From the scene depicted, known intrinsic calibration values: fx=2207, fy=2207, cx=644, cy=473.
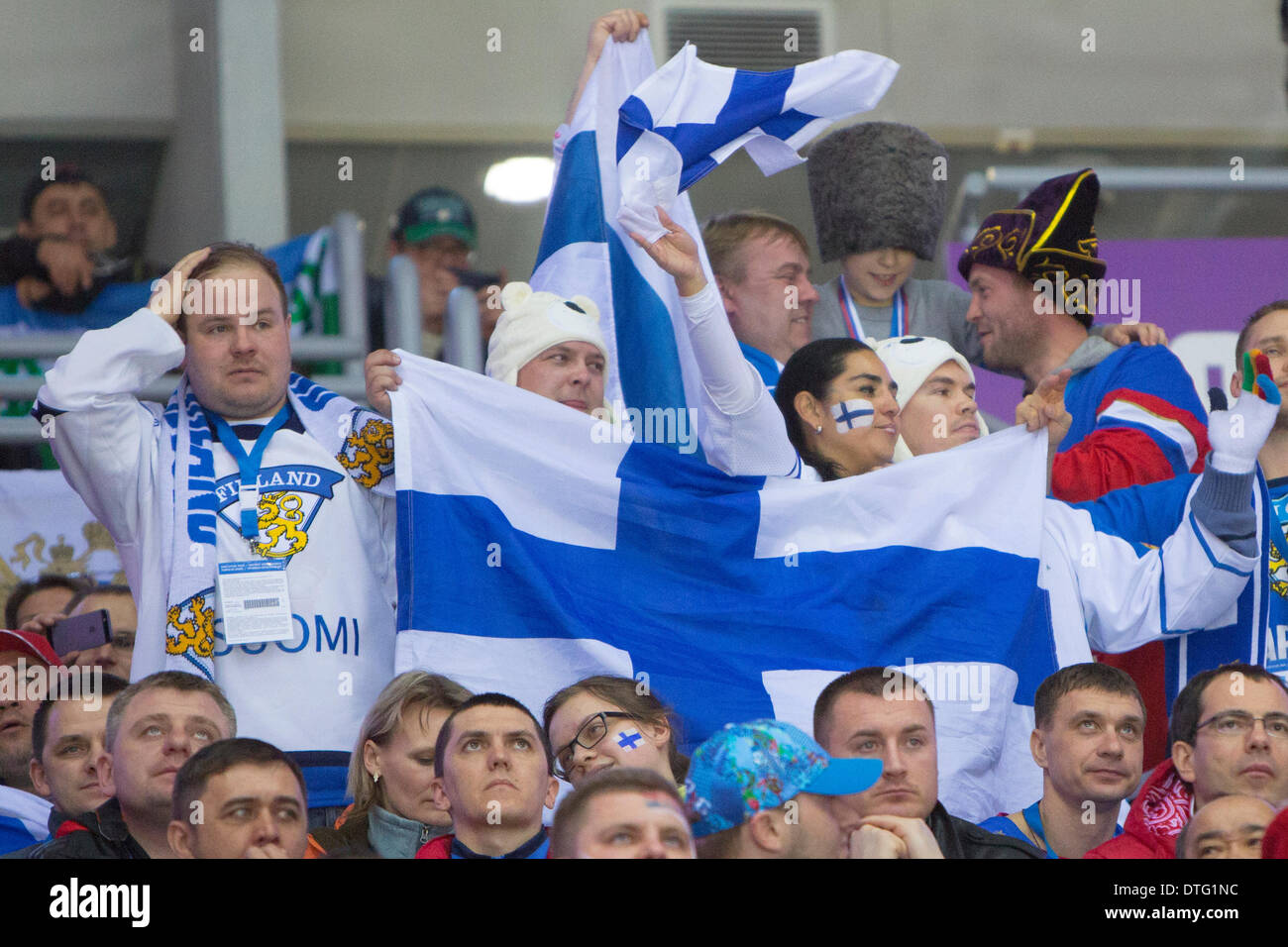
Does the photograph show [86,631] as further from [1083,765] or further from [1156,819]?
[1156,819]

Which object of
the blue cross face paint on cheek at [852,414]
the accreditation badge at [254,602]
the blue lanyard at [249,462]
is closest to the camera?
the accreditation badge at [254,602]

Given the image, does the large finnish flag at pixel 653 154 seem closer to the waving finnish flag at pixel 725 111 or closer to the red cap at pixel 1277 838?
the waving finnish flag at pixel 725 111

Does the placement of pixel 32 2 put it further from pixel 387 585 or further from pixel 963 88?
pixel 387 585

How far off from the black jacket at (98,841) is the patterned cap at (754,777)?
3.28 ft

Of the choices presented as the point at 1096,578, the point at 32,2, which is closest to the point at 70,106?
the point at 32,2

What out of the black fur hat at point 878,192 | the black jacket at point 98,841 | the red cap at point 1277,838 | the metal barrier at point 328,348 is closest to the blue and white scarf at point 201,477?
the black jacket at point 98,841

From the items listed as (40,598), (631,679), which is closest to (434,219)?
(40,598)

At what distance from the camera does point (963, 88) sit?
932 cm

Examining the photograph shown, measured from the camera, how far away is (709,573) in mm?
4730

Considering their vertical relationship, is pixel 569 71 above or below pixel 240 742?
above

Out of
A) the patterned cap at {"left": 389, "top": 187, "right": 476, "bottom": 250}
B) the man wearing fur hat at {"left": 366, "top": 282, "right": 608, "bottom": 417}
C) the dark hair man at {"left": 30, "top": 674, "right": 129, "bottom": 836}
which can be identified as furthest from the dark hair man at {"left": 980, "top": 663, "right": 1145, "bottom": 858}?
the patterned cap at {"left": 389, "top": 187, "right": 476, "bottom": 250}

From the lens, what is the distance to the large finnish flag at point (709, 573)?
4562 mm

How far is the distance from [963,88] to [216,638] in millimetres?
5762

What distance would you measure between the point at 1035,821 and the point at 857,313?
179 cm
